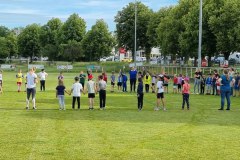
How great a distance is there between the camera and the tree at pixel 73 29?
10269cm

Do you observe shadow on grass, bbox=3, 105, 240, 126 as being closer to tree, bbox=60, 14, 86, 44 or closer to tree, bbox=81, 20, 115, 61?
tree, bbox=81, 20, 115, 61

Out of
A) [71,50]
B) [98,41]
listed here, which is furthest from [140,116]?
[71,50]

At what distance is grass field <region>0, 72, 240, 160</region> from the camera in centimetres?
1245

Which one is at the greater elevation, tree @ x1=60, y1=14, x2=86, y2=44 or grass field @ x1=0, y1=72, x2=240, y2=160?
tree @ x1=60, y1=14, x2=86, y2=44

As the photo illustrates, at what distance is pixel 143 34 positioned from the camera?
8894 cm

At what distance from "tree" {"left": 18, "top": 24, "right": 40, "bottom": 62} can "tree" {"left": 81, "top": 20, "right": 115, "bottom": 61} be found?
22789 millimetres

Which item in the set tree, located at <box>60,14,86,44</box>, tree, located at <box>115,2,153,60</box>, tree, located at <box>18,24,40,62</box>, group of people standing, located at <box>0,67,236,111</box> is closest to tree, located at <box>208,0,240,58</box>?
group of people standing, located at <box>0,67,236,111</box>

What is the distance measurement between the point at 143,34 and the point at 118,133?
7416 centimetres

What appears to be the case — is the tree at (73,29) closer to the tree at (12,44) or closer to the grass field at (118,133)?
the tree at (12,44)

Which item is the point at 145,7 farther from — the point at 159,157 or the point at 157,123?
the point at 159,157

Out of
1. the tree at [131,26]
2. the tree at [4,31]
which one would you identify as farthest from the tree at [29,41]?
the tree at [4,31]

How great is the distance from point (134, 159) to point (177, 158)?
112 centimetres

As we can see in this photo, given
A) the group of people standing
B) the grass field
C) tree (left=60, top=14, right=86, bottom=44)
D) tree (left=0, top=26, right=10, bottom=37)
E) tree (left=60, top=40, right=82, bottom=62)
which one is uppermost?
tree (left=0, top=26, right=10, bottom=37)

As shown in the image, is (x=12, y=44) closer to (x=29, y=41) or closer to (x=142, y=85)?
(x=29, y=41)
